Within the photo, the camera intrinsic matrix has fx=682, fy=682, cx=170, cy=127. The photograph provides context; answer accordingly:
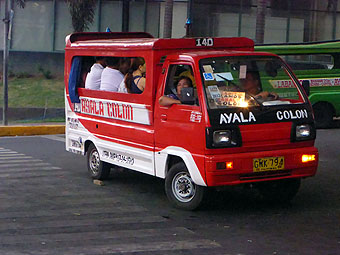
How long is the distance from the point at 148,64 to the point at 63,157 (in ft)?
14.7

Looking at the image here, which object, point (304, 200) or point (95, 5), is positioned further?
point (95, 5)

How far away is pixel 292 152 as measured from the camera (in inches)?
311

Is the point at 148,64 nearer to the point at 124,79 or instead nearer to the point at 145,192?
the point at 124,79

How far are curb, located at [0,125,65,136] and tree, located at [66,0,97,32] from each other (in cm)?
997

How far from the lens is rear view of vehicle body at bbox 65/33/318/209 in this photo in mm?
7574

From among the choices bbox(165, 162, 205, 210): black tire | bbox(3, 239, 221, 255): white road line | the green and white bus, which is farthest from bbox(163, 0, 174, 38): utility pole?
bbox(3, 239, 221, 255): white road line

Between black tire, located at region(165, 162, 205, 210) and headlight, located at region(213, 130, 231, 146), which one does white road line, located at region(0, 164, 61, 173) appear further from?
headlight, located at region(213, 130, 231, 146)

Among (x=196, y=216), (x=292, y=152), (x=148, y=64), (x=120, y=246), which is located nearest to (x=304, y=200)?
(x=292, y=152)

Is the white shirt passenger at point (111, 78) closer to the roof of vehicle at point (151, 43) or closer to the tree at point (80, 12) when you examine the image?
the roof of vehicle at point (151, 43)

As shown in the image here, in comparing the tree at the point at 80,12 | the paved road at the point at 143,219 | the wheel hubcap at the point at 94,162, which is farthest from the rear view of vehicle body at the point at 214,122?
the tree at the point at 80,12

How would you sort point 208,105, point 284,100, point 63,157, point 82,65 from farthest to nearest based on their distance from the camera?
point 63,157
point 82,65
point 284,100
point 208,105

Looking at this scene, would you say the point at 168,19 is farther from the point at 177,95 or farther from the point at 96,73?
the point at 177,95

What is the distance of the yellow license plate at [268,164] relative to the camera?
7.68m

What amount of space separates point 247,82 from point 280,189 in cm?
149
